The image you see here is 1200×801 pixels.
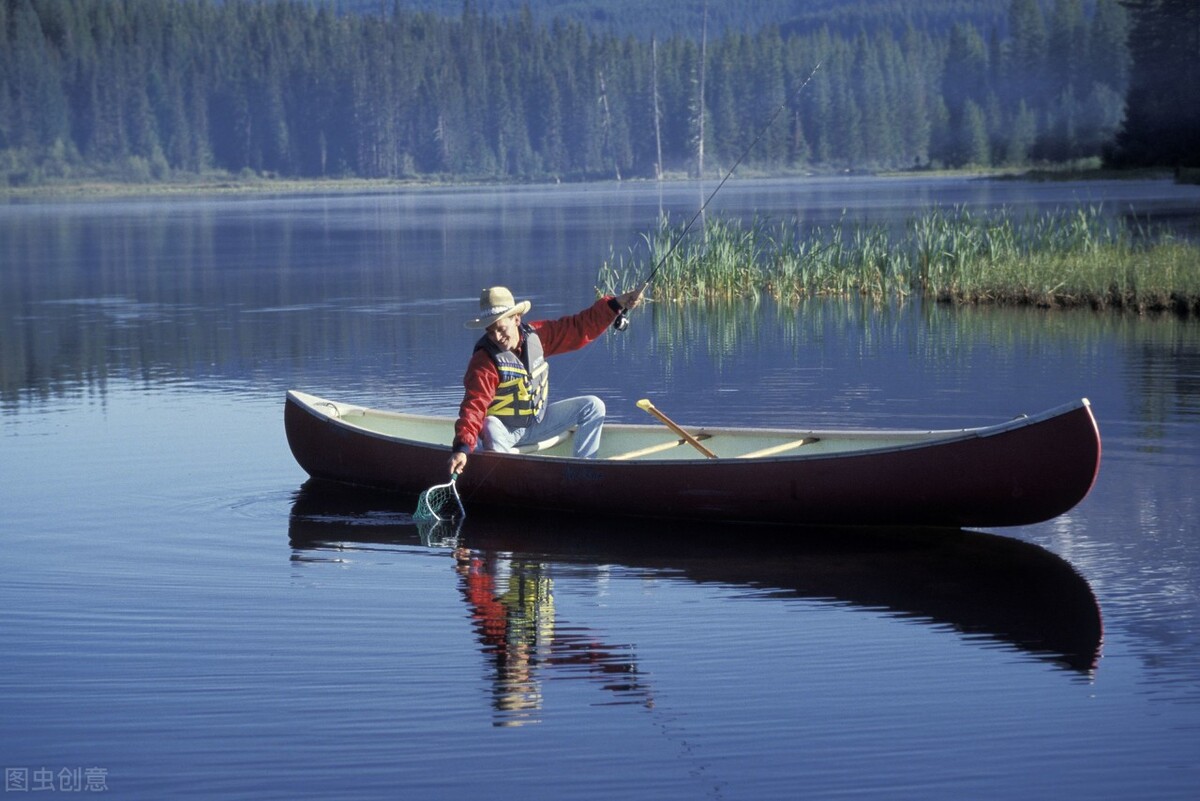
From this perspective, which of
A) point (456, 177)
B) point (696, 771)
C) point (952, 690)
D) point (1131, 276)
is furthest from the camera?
point (456, 177)

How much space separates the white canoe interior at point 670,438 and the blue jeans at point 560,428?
136mm

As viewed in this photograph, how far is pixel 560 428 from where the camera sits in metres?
10.8

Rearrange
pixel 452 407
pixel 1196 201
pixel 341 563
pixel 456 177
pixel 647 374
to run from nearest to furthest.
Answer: pixel 341 563, pixel 452 407, pixel 647 374, pixel 1196 201, pixel 456 177

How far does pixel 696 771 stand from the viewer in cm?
593

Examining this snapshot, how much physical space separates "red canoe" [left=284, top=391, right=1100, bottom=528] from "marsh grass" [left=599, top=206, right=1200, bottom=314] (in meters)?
10.2

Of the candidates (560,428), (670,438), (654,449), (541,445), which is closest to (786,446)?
(654,449)

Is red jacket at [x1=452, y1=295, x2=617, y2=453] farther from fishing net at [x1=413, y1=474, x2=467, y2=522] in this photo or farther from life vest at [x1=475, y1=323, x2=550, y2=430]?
fishing net at [x1=413, y1=474, x2=467, y2=522]

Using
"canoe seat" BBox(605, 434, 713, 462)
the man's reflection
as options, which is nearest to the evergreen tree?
"canoe seat" BBox(605, 434, 713, 462)

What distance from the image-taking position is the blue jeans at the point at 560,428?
34.6 feet

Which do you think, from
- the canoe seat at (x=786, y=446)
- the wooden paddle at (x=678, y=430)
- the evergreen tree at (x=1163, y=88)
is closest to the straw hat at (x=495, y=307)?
the wooden paddle at (x=678, y=430)

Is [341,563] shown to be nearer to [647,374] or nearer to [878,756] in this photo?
[878,756]

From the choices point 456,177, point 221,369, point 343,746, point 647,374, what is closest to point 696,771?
point 343,746

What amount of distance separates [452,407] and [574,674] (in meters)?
8.01

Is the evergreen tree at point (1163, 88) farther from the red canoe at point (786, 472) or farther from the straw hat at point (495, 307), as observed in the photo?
the straw hat at point (495, 307)
